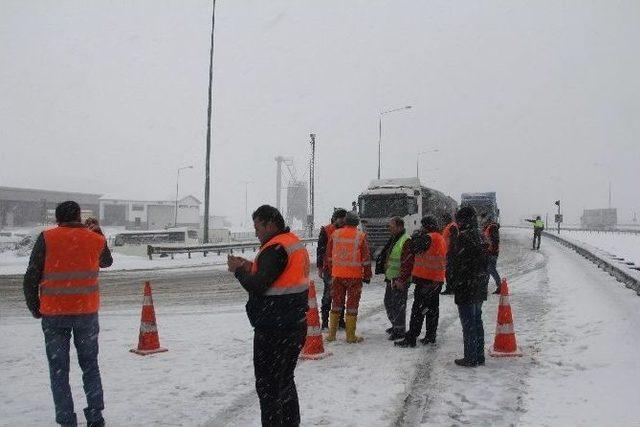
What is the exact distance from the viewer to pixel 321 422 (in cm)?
481

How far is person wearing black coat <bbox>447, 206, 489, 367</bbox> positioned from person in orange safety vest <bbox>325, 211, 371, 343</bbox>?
139 cm

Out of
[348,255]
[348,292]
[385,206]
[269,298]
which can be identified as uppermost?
[385,206]

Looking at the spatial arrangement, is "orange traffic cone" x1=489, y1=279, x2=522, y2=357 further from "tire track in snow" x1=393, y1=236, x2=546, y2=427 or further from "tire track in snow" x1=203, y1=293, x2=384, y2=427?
"tire track in snow" x1=203, y1=293, x2=384, y2=427

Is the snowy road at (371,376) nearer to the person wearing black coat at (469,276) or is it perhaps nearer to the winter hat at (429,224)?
the person wearing black coat at (469,276)

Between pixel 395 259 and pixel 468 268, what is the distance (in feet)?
5.11

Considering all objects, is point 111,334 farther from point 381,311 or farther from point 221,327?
point 381,311

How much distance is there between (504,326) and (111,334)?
5.96 meters

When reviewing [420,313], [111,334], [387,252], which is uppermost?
[387,252]

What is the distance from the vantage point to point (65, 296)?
4.46m

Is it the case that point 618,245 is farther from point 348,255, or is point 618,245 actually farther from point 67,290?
point 67,290

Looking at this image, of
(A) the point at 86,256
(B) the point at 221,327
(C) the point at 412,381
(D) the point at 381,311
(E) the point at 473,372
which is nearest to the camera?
(A) the point at 86,256

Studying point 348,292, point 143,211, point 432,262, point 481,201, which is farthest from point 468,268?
point 143,211

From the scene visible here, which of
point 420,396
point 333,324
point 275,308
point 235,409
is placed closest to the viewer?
point 275,308

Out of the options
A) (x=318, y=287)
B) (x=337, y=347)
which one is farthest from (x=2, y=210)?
(x=337, y=347)
